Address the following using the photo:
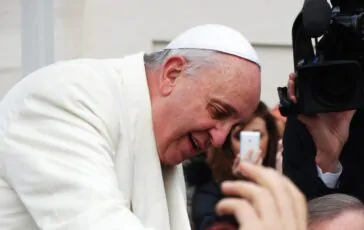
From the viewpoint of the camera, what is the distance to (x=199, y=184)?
4.09m

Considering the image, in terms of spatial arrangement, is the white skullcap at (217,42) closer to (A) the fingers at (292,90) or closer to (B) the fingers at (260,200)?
(A) the fingers at (292,90)

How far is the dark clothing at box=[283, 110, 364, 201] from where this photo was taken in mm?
3219

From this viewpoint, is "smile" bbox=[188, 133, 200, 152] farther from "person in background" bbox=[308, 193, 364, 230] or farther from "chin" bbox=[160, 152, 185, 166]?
"person in background" bbox=[308, 193, 364, 230]

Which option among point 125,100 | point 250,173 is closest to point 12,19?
point 125,100

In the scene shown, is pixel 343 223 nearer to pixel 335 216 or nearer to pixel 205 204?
pixel 335 216

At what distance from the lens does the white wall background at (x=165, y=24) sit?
223 inches

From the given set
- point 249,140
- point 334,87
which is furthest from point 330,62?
point 249,140

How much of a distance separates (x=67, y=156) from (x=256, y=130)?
5.96 feet

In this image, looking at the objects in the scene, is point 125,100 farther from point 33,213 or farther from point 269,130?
point 269,130

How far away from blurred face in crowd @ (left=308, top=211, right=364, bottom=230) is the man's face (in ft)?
1.04

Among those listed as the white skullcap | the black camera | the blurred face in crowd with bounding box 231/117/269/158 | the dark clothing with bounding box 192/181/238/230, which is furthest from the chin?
the blurred face in crowd with bounding box 231/117/269/158

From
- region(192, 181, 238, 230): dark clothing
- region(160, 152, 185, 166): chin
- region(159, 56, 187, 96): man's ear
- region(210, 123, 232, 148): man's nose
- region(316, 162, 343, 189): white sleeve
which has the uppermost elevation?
region(159, 56, 187, 96): man's ear

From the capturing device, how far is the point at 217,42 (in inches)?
108

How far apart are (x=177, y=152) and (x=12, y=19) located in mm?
2689
